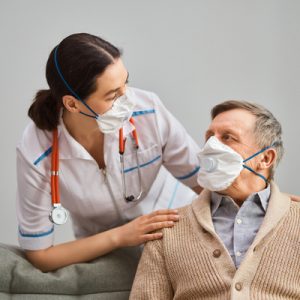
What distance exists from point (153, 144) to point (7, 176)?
3.96 ft

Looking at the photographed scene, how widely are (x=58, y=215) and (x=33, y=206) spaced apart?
121 mm

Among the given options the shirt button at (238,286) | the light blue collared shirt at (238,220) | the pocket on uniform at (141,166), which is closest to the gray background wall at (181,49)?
the pocket on uniform at (141,166)

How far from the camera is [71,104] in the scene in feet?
6.82

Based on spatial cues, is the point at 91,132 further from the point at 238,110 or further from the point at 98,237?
the point at 238,110

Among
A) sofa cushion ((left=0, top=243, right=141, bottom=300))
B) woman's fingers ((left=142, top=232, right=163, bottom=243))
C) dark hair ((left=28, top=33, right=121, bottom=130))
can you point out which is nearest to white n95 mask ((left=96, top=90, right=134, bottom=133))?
dark hair ((left=28, top=33, right=121, bottom=130))

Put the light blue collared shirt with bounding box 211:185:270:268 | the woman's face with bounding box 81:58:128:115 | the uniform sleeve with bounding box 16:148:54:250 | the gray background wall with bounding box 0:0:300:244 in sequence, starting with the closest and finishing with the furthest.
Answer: the light blue collared shirt with bounding box 211:185:270:268, the woman's face with bounding box 81:58:128:115, the uniform sleeve with bounding box 16:148:54:250, the gray background wall with bounding box 0:0:300:244

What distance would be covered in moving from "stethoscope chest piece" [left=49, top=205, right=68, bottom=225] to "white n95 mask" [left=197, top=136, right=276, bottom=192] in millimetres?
515

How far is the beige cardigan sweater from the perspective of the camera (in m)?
1.79

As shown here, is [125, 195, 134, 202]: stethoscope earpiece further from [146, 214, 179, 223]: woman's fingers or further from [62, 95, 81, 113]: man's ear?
[62, 95, 81, 113]: man's ear

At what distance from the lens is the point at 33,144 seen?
2.13 meters

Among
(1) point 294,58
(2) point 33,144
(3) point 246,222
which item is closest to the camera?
(3) point 246,222

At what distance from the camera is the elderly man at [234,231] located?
181 centimetres

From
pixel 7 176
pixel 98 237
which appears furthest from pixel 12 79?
pixel 98 237

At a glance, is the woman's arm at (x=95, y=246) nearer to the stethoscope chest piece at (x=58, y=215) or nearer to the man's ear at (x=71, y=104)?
the stethoscope chest piece at (x=58, y=215)
